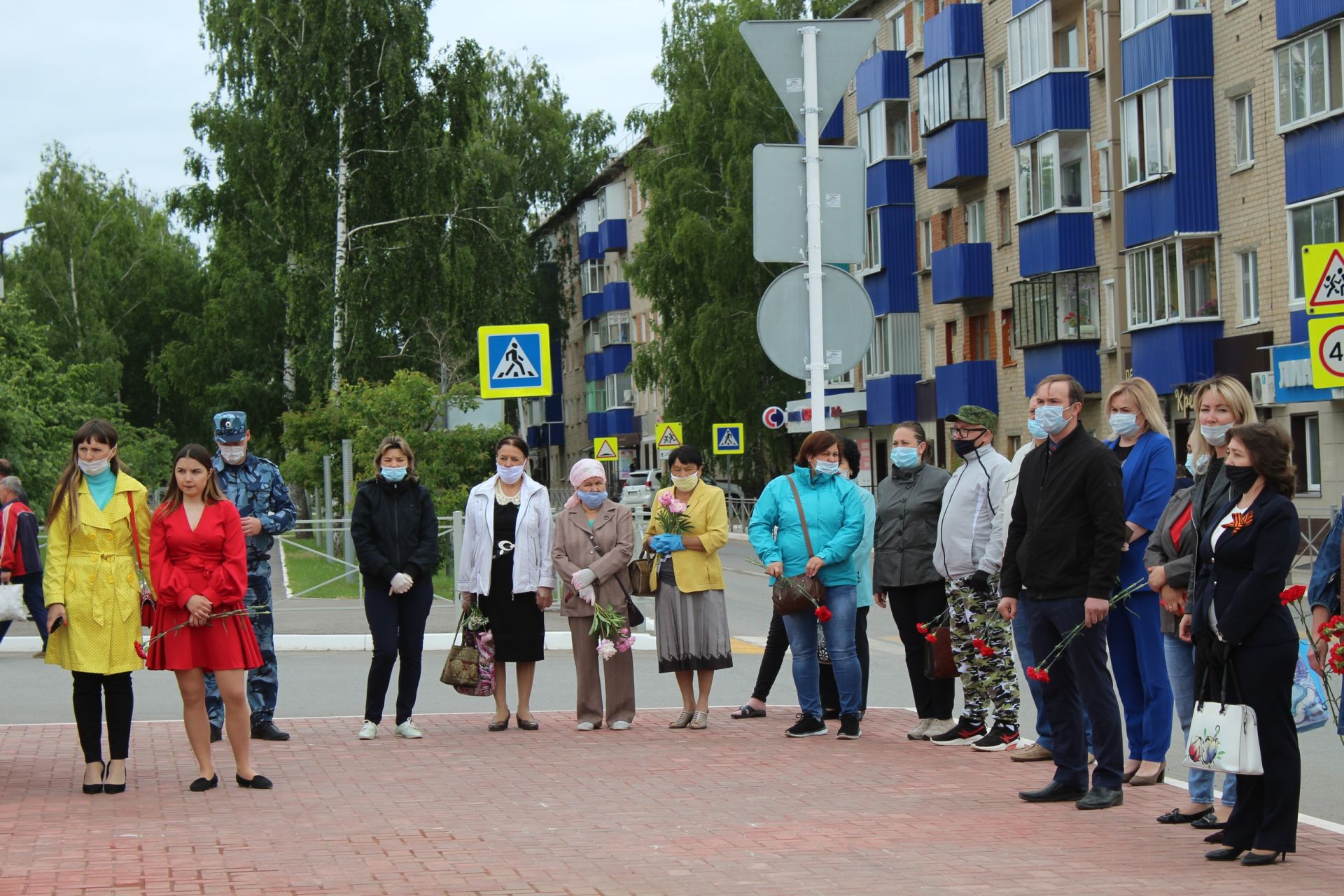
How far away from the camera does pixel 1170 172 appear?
1387 inches

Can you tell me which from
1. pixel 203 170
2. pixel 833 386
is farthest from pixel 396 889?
pixel 833 386

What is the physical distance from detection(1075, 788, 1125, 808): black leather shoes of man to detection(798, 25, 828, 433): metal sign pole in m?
4.15

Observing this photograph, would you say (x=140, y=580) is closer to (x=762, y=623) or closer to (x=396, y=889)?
(x=396, y=889)

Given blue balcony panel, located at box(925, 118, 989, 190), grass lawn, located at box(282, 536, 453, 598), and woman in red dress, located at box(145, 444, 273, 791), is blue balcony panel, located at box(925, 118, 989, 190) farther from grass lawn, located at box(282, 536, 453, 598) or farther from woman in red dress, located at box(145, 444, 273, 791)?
woman in red dress, located at box(145, 444, 273, 791)

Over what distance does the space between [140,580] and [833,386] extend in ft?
160

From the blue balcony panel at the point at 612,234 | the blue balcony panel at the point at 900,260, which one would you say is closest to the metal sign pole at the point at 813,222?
the blue balcony panel at the point at 900,260

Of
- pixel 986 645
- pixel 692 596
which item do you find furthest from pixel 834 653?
pixel 986 645

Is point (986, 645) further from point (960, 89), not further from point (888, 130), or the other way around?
point (888, 130)

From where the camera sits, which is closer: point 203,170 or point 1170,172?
point 1170,172

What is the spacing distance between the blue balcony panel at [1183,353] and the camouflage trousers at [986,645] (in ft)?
81.7

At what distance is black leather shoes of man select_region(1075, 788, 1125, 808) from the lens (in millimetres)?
8641

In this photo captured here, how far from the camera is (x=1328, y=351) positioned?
1642 cm

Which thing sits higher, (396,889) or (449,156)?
(449,156)

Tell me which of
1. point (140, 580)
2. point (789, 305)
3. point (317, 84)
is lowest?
point (140, 580)
